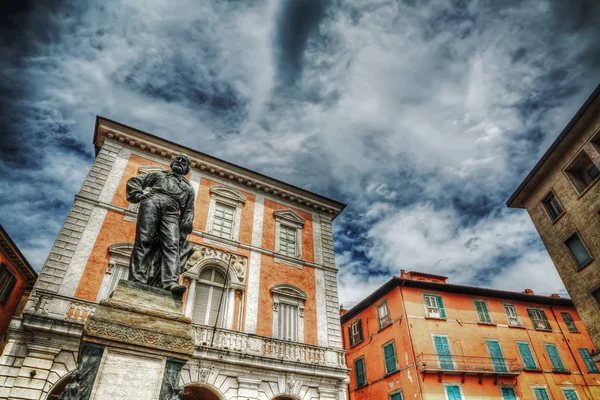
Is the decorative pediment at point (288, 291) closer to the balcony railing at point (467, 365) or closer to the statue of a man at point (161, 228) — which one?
the balcony railing at point (467, 365)

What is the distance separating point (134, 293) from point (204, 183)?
Result: 525 inches

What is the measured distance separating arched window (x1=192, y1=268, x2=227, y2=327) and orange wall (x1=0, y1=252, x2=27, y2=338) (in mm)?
13983

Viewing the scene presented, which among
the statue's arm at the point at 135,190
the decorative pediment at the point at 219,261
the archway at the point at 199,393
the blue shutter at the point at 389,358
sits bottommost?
the archway at the point at 199,393

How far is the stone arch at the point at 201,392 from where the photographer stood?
11.8m

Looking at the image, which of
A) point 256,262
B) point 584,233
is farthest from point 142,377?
point 584,233

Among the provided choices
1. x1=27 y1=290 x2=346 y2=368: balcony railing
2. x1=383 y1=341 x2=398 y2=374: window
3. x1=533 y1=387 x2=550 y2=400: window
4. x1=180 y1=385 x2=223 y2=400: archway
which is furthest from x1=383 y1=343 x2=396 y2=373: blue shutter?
x1=180 y1=385 x2=223 y2=400: archway

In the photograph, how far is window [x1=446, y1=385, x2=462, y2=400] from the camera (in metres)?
19.5

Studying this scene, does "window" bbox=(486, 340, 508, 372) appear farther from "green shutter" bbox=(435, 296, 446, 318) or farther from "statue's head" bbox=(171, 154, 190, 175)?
"statue's head" bbox=(171, 154, 190, 175)

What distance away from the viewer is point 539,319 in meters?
25.4

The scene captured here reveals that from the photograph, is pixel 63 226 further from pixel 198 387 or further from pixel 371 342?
pixel 371 342

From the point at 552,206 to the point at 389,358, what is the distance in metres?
12.5

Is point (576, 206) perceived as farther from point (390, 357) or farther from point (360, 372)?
point (360, 372)

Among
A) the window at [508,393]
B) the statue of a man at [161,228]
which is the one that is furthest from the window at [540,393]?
the statue of a man at [161,228]

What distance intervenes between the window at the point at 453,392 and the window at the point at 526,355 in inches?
230
